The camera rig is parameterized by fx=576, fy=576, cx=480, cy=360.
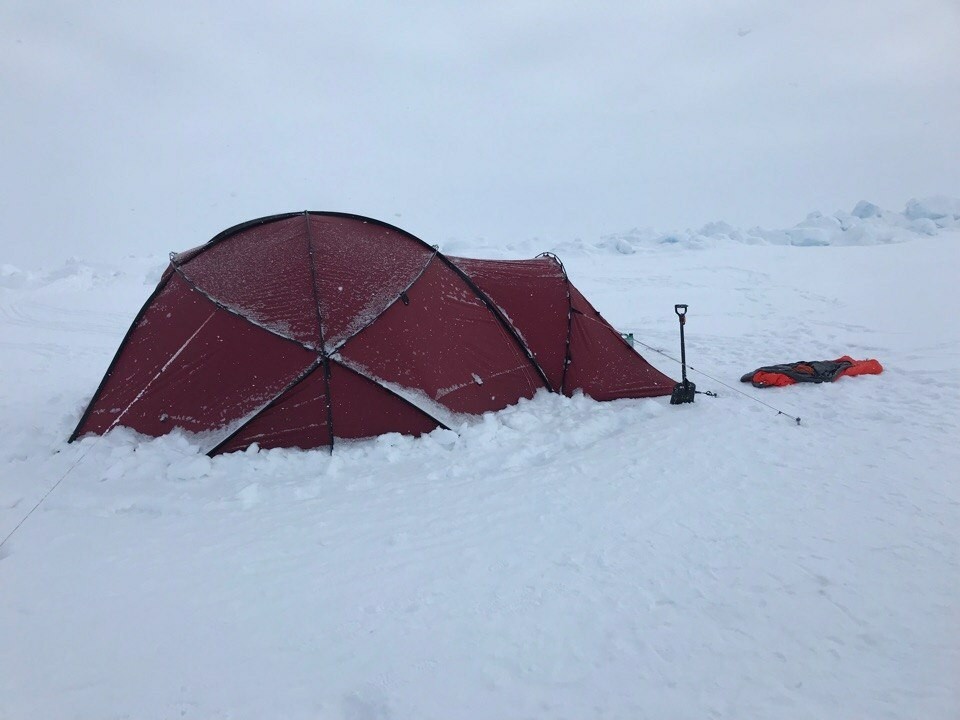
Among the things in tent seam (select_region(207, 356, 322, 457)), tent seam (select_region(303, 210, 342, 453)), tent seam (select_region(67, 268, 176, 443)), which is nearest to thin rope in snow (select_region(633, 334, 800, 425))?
tent seam (select_region(303, 210, 342, 453))

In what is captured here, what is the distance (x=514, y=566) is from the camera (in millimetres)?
3031

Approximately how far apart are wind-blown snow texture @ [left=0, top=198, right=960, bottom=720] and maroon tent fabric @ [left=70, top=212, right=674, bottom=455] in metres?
0.27

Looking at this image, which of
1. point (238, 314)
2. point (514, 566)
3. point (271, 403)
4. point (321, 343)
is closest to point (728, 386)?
point (514, 566)

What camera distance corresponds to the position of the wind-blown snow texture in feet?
7.45

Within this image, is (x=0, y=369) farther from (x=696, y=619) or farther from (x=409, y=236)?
(x=696, y=619)

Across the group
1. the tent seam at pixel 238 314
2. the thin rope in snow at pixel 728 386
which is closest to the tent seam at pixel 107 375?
the tent seam at pixel 238 314

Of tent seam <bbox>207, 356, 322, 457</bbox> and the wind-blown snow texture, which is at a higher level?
tent seam <bbox>207, 356, 322, 457</bbox>

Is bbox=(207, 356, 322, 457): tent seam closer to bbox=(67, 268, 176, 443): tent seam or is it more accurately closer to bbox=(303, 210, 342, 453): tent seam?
bbox=(303, 210, 342, 453): tent seam

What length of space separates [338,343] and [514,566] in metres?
2.46

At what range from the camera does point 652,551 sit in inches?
123

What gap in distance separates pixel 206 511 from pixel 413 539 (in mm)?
1421

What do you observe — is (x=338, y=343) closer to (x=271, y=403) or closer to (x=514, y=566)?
(x=271, y=403)

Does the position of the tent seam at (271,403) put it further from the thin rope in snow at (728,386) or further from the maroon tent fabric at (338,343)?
the thin rope in snow at (728,386)

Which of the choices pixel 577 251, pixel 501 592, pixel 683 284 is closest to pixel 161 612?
pixel 501 592
